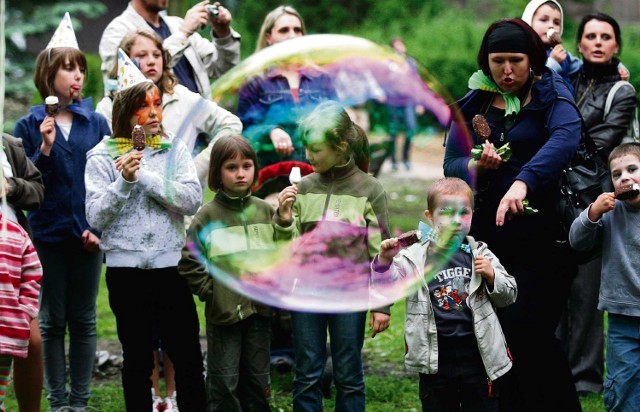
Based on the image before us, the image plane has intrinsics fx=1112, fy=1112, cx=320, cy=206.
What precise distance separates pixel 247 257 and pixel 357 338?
0.65m

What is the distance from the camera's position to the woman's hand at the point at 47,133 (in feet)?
18.9

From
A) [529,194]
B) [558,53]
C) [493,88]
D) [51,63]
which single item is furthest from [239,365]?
[558,53]

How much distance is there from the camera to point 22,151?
18.7 ft

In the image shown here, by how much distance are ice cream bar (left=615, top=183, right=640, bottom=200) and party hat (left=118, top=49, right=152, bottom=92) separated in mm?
2282

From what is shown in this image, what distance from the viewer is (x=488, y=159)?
500 centimetres

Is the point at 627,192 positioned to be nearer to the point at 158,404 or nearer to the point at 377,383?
the point at 377,383

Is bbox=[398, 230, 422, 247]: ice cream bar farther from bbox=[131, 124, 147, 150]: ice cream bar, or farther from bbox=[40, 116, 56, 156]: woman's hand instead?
bbox=[40, 116, 56, 156]: woman's hand

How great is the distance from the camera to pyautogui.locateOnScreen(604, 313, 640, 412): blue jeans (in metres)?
5.07

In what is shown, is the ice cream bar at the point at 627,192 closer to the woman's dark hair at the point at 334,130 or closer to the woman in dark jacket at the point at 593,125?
the woman's dark hair at the point at 334,130

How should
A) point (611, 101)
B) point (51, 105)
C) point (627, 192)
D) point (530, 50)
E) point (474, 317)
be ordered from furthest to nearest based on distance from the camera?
point (611, 101), point (51, 105), point (530, 50), point (627, 192), point (474, 317)

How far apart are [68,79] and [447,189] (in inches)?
90.5

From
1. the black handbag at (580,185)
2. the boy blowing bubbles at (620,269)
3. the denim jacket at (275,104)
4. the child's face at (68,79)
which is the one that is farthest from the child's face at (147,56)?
the boy blowing bubbles at (620,269)

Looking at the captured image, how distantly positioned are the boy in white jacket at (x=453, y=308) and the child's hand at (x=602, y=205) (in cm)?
47

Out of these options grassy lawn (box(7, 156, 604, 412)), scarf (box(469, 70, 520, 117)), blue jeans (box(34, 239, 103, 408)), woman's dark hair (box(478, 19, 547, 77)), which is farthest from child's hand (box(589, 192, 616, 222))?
blue jeans (box(34, 239, 103, 408))
